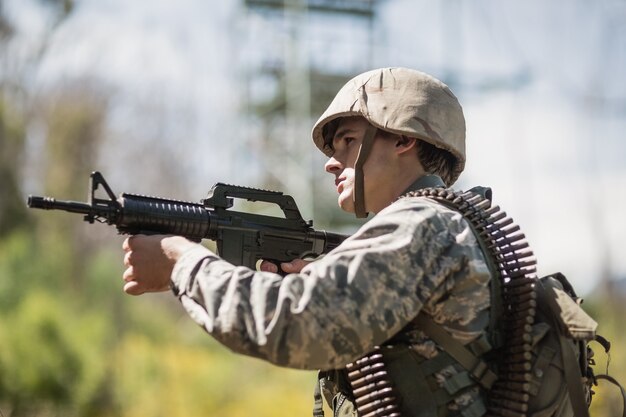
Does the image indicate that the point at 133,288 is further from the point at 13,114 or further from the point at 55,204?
the point at 13,114

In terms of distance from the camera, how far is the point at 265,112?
19078 millimetres

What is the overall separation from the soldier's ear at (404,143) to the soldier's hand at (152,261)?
36.7 inches

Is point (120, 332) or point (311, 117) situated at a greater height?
point (311, 117)

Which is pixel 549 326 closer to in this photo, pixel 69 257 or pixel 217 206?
pixel 217 206

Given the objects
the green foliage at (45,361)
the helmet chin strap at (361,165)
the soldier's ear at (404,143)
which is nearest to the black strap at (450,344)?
the helmet chin strap at (361,165)

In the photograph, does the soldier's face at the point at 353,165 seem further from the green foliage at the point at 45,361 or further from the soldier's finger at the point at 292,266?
the green foliage at the point at 45,361

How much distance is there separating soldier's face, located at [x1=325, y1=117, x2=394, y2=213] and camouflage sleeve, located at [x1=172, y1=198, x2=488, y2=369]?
52 cm

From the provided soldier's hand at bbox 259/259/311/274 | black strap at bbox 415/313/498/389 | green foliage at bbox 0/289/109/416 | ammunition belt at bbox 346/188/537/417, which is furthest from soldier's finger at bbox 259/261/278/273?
green foliage at bbox 0/289/109/416

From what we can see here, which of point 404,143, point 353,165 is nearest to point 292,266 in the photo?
point 353,165

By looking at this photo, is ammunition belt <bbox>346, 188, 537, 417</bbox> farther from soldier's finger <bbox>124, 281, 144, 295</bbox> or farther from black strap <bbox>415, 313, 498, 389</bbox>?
soldier's finger <bbox>124, 281, 144, 295</bbox>

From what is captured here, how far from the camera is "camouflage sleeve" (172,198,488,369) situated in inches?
109

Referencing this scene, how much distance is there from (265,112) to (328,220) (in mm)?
3081

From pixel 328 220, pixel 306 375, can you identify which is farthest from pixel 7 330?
pixel 328 220

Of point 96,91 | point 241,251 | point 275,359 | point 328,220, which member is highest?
point 96,91
